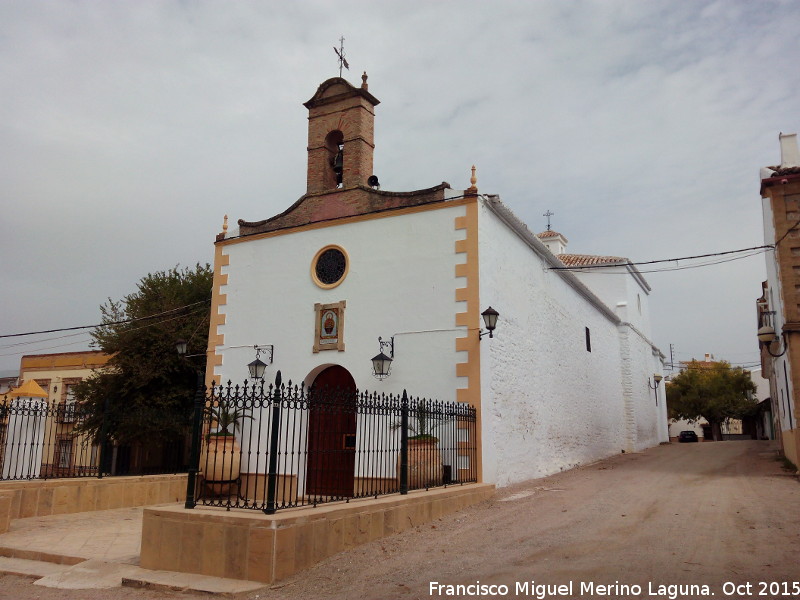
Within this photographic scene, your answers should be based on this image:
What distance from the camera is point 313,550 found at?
632cm

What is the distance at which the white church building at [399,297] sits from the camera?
11117mm

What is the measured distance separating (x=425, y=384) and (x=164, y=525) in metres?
5.37

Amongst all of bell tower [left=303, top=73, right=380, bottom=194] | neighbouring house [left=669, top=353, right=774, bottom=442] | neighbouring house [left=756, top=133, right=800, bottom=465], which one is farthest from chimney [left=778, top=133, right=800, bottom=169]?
neighbouring house [left=669, top=353, right=774, bottom=442]

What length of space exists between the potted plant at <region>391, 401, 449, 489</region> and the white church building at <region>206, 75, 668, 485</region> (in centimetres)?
110

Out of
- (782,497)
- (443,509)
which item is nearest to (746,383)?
(782,497)

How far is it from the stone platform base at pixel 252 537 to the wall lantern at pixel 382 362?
4000mm

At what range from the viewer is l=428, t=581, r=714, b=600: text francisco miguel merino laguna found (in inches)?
196

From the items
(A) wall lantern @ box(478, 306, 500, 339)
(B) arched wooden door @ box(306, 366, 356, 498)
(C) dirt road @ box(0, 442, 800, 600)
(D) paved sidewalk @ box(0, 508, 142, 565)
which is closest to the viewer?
(C) dirt road @ box(0, 442, 800, 600)

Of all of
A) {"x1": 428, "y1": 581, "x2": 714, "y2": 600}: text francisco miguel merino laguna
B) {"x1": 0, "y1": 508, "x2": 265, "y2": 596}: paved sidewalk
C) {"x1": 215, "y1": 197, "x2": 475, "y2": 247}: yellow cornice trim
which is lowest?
{"x1": 0, "y1": 508, "x2": 265, "y2": 596}: paved sidewalk

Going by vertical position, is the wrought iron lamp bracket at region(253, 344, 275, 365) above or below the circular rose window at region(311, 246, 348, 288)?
below

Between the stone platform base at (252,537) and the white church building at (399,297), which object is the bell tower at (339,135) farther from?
the stone platform base at (252,537)

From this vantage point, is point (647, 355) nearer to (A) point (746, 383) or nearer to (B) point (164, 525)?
(A) point (746, 383)

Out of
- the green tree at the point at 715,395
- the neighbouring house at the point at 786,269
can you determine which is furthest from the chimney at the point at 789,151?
the green tree at the point at 715,395

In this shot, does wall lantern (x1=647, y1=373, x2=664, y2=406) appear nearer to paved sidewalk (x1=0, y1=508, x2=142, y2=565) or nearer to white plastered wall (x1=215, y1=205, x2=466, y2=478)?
white plastered wall (x1=215, y1=205, x2=466, y2=478)
